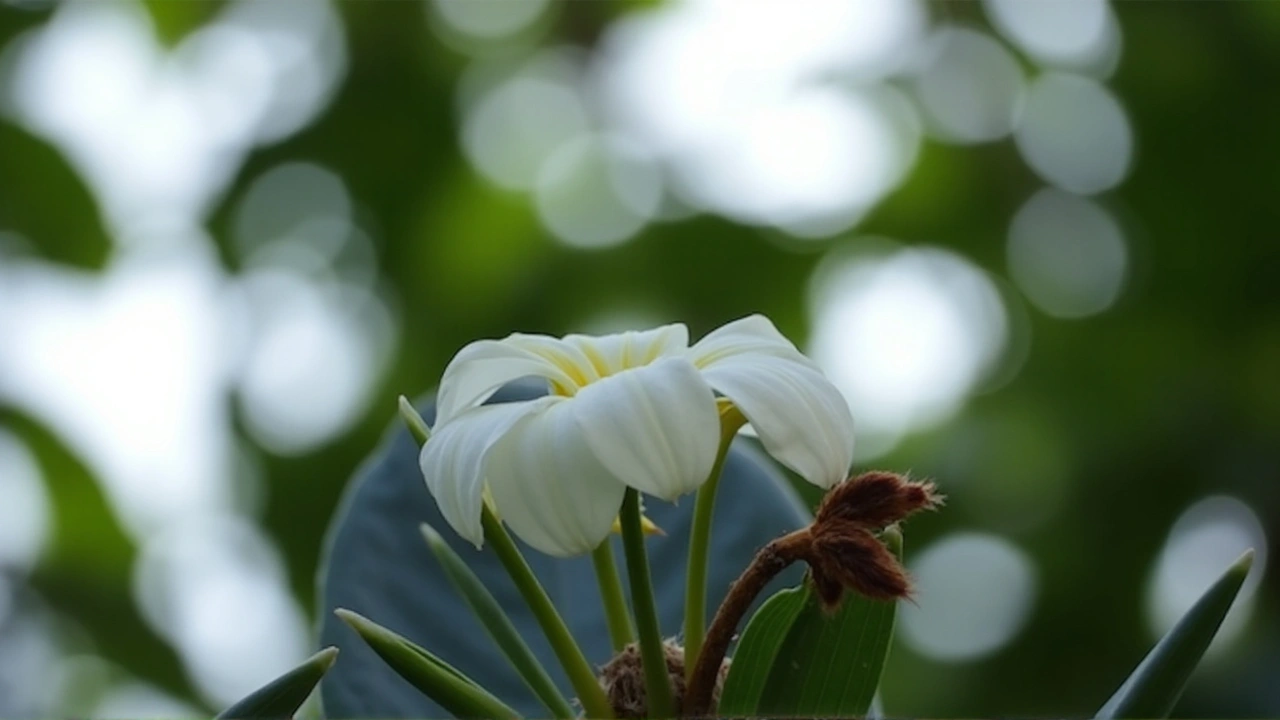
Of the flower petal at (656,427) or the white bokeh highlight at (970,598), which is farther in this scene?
the white bokeh highlight at (970,598)

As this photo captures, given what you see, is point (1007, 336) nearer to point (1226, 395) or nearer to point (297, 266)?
point (1226, 395)

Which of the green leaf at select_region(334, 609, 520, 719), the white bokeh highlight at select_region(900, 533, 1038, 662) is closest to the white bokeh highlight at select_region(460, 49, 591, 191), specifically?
the white bokeh highlight at select_region(900, 533, 1038, 662)

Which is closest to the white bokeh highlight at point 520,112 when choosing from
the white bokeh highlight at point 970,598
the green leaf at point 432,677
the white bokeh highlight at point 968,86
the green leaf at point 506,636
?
the white bokeh highlight at point 968,86

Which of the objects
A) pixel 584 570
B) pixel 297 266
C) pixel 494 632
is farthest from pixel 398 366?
pixel 494 632

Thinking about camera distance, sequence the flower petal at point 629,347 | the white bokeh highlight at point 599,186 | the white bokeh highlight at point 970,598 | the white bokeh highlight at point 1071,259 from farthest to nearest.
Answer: the white bokeh highlight at point 599,186 < the white bokeh highlight at point 1071,259 < the white bokeh highlight at point 970,598 < the flower petal at point 629,347

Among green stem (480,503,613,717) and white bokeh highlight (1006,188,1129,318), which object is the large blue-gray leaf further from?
white bokeh highlight (1006,188,1129,318)

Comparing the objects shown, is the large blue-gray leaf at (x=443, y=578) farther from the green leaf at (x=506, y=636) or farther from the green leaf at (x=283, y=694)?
the green leaf at (x=283, y=694)

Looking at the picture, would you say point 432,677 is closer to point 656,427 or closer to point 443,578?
point 656,427
